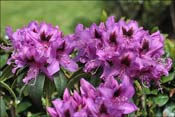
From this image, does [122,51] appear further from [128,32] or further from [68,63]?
[68,63]

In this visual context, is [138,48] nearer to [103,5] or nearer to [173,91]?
[173,91]

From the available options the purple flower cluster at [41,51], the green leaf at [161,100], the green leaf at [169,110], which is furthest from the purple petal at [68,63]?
the green leaf at [169,110]

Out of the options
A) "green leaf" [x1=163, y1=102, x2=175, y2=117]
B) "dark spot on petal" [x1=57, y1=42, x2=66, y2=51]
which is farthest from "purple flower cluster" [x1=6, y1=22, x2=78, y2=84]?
"green leaf" [x1=163, y1=102, x2=175, y2=117]

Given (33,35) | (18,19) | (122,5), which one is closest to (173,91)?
(33,35)

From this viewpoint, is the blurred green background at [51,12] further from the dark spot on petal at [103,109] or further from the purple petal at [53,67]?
the dark spot on petal at [103,109]

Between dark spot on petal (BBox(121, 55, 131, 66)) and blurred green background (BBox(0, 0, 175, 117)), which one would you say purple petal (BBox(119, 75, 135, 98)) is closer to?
dark spot on petal (BBox(121, 55, 131, 66))

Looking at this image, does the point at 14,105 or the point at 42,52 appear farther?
the point at 14,105
